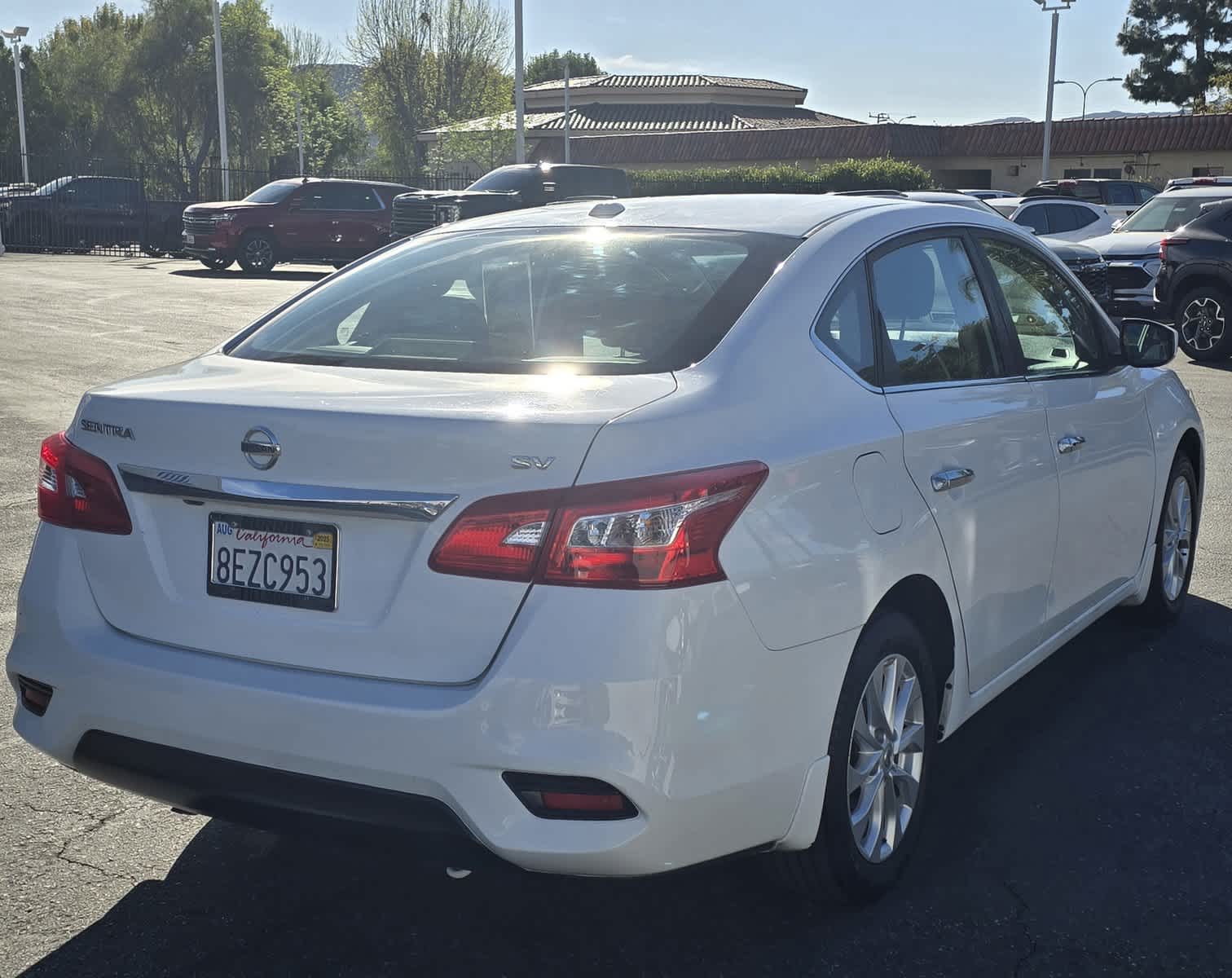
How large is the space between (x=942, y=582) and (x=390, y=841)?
60.2 inches

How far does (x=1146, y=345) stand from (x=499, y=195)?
818 inches

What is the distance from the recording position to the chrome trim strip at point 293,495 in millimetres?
2854

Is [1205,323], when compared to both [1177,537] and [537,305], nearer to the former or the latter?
[1177,537]

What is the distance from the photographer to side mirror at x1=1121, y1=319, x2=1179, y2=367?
16.7ft

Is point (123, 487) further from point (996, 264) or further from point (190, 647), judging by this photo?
point (996, 264)

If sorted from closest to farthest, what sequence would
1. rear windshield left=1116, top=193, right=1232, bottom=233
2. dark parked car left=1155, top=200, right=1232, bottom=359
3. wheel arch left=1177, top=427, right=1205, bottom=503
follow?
wheel arch left=1177, top=427, right=1205, bottom=503, dark parked car left=1155, top=200, right=1232, bottom=359, rear windshield left=1116, top=193, right=1232, bottom=233

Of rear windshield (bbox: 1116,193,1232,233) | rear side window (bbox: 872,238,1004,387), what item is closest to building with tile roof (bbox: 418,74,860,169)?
rear windshield (bbox: 1116,193,1232,233)

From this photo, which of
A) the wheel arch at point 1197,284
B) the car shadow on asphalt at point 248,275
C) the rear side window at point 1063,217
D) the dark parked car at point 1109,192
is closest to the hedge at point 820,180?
the dark parked car at point 1109,192

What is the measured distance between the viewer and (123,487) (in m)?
3.18

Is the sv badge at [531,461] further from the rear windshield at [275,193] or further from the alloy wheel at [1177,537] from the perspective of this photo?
the rear windshield at [275,193]

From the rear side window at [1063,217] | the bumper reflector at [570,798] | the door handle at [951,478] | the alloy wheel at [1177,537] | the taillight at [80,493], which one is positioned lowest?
the alloy wheel at [1177,537]

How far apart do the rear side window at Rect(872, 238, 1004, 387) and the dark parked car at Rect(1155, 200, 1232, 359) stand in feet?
40.7

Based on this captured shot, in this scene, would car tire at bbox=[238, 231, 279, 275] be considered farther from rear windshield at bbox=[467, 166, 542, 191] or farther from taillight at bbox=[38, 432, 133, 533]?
taillight at bbox=[38, 432, 133, 533]

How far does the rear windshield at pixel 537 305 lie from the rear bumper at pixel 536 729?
27.9 inches
